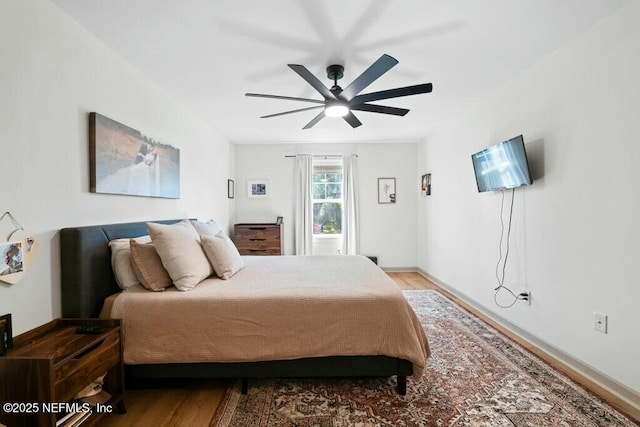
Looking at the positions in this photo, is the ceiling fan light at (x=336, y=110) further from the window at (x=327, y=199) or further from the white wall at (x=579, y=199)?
the window at (x=327, y=199)

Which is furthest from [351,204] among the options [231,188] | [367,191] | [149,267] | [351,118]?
[149,267]

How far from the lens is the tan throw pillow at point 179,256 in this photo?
6.14ft

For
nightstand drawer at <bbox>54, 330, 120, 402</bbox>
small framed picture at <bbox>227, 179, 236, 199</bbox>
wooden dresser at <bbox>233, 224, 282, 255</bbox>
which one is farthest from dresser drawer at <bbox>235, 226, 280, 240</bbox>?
nightstand drawer at <bbox>54, 330, 120, 402</bbox>

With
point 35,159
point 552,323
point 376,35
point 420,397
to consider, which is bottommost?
point 420,397

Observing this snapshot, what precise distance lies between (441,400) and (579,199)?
65.8 inches

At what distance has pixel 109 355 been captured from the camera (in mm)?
1504

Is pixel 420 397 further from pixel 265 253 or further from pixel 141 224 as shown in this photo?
pixel 265 253

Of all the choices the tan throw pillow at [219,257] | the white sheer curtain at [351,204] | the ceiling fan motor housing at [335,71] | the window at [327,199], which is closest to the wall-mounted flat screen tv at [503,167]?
the ceiling fan motor housing at [335,71]

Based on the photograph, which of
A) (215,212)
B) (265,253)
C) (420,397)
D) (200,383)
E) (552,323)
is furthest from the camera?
(265,253)

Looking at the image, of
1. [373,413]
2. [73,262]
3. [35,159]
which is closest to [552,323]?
[373,413]

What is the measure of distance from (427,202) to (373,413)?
3.73 meters

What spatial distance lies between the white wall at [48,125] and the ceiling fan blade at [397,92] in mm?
1841

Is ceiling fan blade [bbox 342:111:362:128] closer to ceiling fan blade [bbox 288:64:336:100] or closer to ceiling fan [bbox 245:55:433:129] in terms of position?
ceiling fan [bbox 245:55:433:129]

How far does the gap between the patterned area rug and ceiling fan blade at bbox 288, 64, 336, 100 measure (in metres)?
2.06
